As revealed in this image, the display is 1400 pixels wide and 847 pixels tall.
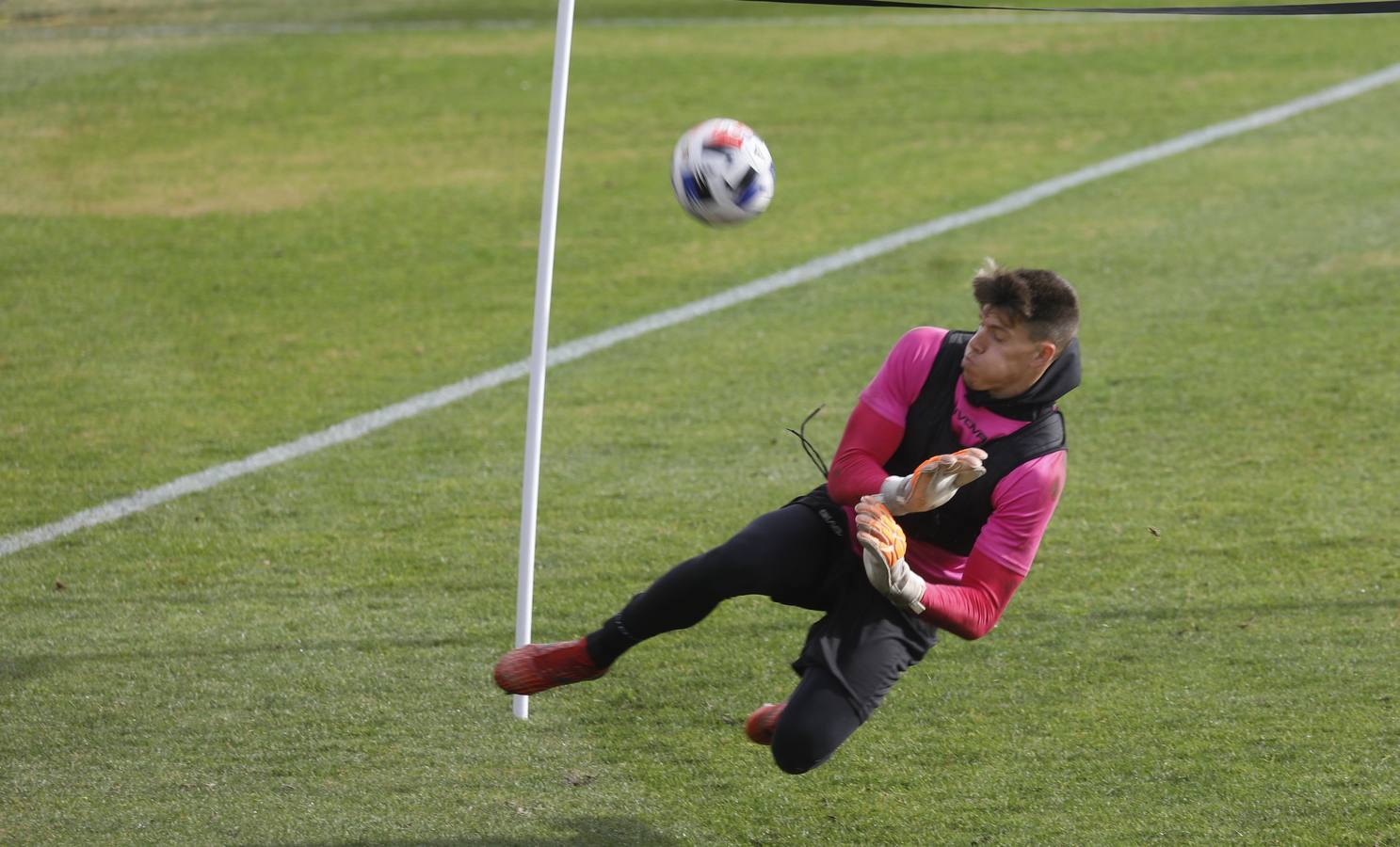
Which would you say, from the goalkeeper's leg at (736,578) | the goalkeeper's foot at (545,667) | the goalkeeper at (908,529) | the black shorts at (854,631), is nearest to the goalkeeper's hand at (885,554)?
the goalkeeper at (908,529)

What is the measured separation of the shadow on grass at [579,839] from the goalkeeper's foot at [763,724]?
0.49 meters

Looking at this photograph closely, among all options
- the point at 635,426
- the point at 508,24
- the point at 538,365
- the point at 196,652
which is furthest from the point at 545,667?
the point at 508,24

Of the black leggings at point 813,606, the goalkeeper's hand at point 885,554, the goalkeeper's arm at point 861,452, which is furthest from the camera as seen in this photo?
the goalkeeper's arm at point 861,452

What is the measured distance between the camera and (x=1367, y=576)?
22.6ft

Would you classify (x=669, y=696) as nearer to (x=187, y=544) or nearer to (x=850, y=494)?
(x=850, y=494)

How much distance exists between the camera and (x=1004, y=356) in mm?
4715

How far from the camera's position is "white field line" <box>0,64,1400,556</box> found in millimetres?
7803

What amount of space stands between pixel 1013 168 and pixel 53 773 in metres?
10.6

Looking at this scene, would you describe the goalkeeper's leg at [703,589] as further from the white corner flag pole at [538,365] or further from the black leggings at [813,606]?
the white corner flag pole at [538,365]

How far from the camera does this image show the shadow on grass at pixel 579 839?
4902mm

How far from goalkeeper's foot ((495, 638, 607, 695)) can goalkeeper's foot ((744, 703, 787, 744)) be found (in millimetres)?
565

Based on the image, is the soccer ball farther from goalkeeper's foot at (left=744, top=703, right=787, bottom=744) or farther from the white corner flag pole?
goalkeeper's foot at (left=744, top=703, right=787, bottom=744)

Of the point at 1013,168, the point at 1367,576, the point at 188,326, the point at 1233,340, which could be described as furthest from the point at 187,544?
the point at 1013,168

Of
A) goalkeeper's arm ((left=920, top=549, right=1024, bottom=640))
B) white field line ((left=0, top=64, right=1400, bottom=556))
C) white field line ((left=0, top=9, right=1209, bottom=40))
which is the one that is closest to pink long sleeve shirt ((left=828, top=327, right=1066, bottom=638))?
goalkeeper's arm ((left=920, top=549, right=1024, bottom=640))
